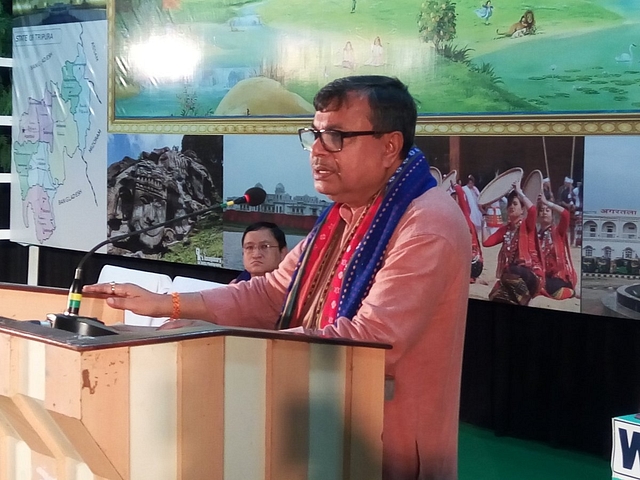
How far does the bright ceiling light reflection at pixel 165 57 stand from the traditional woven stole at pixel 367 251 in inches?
130

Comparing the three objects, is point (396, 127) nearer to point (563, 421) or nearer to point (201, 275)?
point (563, 421)

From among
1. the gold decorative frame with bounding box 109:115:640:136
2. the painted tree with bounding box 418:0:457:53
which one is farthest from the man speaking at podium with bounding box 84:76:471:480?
the painted tree with bounding box 418:0:457:53

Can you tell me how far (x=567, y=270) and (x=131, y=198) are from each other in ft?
9.73

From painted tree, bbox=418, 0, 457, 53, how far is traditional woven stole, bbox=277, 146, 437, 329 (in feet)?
6.45

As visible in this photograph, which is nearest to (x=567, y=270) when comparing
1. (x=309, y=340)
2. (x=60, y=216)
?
(x=309, y=340)

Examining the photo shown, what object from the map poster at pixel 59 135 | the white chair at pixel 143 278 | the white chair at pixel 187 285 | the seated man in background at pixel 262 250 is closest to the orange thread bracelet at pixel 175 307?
the seated man in background at pixel 262 250

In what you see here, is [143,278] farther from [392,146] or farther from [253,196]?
[392,146]

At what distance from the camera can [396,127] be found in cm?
204

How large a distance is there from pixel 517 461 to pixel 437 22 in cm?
192

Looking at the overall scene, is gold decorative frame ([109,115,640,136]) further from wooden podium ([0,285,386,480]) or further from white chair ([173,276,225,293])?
wooden podium ([0,285,386,480])

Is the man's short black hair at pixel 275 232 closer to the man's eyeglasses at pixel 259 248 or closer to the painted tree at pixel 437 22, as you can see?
the man's eyeglasses at pixel 259 248

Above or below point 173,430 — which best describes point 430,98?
above

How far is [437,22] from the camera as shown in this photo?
397 cm

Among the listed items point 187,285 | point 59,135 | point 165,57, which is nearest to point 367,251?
point 187,285
